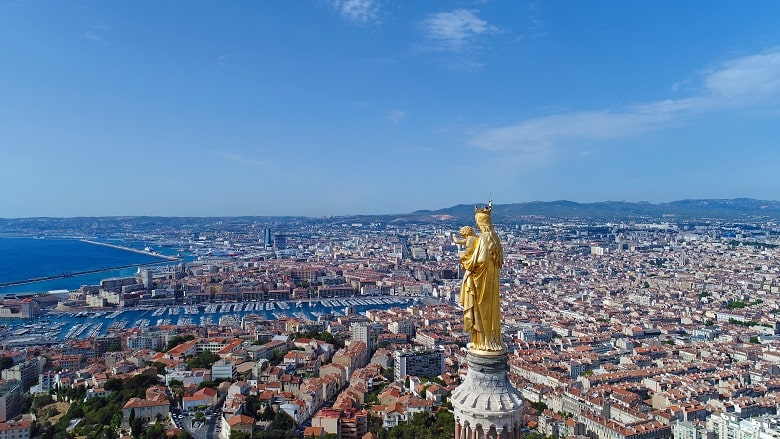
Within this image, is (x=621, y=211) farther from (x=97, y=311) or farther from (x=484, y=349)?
(x=484, y=349)

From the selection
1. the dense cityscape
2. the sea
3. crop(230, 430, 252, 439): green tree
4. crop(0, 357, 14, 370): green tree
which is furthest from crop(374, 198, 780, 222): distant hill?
crop(230, 430, 252, 439): green tree

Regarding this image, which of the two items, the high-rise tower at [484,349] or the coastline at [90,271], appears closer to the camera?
the high-rise tower at [484,349]

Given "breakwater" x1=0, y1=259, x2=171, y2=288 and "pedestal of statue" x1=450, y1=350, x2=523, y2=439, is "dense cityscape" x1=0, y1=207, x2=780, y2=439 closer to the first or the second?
"pedestal of statue" x1=450, y1=350, x2=523, y2=439

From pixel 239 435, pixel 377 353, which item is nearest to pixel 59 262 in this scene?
pixel 377 353

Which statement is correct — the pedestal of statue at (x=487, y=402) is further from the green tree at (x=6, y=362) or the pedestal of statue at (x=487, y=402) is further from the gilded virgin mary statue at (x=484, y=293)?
the green tree at (x=6, y=362)

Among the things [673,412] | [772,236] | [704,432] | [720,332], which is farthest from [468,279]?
[772,236]

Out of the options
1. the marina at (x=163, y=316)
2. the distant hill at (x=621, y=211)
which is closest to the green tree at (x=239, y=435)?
the marina at (x=163, y=316)
